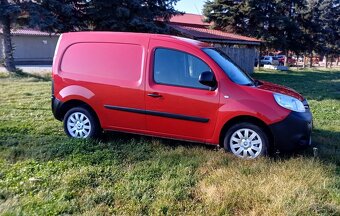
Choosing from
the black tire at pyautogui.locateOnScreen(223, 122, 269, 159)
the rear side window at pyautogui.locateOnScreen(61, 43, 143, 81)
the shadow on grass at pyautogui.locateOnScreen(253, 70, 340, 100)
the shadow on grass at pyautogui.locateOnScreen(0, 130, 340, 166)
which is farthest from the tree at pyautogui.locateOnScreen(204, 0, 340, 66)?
the black tire at pyautogui.locateOnScreen(223, 122, 269, 159)

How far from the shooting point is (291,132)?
207 inches

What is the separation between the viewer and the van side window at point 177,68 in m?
5.62

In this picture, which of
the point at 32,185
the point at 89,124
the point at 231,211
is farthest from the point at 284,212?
the point at 89,124

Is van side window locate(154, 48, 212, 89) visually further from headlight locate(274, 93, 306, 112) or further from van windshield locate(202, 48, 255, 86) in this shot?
headlight locate(274, 93, 306, 112)

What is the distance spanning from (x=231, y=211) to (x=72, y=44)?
405 cm

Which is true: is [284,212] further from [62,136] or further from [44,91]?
[44,91]

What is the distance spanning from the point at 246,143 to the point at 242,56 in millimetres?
21418

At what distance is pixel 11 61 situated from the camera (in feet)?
64.6

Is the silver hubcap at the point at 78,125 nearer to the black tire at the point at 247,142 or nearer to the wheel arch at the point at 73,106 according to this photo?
the wheel arch at the point at 73,106

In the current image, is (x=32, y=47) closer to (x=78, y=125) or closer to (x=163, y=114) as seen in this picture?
(x=78, y=125)

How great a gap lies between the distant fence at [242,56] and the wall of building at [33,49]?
20056 mm

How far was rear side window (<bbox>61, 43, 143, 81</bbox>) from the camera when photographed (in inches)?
233

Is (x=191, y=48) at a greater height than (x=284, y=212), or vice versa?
(x=191, y=48)

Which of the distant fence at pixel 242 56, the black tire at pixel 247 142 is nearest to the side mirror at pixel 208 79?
the black tire at pixel 247 142
